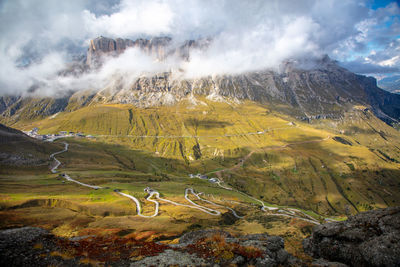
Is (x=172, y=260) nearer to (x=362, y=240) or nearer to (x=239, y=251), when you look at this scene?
(x=239, y=251)

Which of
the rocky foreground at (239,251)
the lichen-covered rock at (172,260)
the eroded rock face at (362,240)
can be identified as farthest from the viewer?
the lichen-covered rock at (172,260)

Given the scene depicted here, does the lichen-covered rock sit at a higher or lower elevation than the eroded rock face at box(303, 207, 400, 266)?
lower

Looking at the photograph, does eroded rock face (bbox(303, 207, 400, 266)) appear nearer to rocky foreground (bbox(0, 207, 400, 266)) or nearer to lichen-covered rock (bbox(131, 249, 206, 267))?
rocky foreground (bbox(0, 207, 400, 266))

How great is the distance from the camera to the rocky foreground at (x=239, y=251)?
1883cm

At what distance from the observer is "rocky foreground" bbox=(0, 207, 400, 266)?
1883cm

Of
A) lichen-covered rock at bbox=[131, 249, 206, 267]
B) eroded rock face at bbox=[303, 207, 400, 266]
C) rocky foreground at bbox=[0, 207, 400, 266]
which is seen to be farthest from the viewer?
lichen-covered rock at bbox=[131, 249, 206, 267]

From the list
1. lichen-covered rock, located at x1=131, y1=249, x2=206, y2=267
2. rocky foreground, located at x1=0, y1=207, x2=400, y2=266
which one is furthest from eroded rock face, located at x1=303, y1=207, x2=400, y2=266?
lichen-covered rock, located at x1=131, y1=249, x2=206, y2=267

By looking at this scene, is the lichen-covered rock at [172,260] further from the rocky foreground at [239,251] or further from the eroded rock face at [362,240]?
the eroded rock face at [362,240]

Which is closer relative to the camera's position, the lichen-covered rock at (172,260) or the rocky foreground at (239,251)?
the rocky foreground at (239,251)

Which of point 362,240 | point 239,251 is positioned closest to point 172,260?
point 239,251

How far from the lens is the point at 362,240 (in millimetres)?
20516


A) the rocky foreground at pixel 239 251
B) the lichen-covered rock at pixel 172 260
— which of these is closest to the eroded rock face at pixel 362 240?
the rocky foreground at pixel 239 251

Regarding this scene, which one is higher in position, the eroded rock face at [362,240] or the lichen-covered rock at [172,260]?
the eroded rock face at [362,240]

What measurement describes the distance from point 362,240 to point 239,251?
12.8 meters
